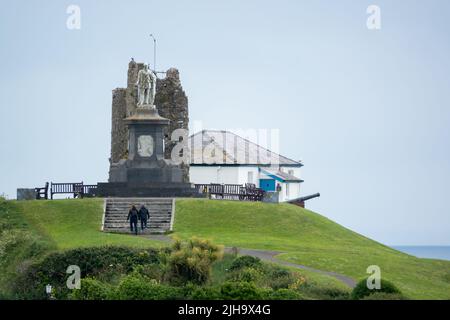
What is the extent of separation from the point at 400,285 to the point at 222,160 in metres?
45.9

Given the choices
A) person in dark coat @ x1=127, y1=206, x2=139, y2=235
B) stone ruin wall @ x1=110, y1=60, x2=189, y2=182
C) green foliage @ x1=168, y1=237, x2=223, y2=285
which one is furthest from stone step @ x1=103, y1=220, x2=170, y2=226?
stone ruin wall @ x1=110, y1=60, x2=189, y2=182

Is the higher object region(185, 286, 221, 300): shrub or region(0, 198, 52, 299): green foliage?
region(0, 198, 52, 299): green foliage

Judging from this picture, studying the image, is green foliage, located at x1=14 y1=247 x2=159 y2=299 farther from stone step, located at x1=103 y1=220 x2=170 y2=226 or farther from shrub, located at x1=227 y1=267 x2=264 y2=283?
stone step, located at x1=103 y1=220 x2=170 y2=226

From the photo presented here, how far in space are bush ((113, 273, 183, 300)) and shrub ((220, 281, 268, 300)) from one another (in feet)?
6.77

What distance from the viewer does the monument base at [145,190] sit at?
6806 cm

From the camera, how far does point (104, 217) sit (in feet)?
205

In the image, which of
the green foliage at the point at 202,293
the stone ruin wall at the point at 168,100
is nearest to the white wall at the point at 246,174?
the stone ruin wall at the point at 168,100

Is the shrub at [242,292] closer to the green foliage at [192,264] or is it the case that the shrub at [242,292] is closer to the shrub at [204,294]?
the shrub at [204,294]

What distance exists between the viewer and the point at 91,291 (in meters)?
42.0

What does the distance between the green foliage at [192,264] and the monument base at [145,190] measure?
21.6 meters

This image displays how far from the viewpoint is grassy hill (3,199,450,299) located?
50.5m

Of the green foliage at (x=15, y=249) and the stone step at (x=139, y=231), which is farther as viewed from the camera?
the stone step at (x=139, y=231)

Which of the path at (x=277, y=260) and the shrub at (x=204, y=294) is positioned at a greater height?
the path at (x=277, y=260)
